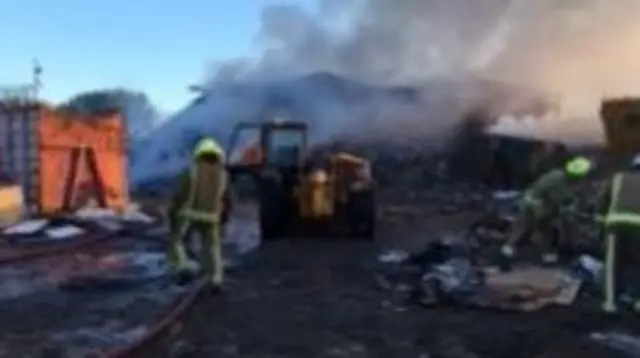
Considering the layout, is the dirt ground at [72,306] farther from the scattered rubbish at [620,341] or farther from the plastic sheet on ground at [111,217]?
the plastic sheet on ground at [111,217]

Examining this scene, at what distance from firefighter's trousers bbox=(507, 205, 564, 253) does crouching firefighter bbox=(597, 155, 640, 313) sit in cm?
376

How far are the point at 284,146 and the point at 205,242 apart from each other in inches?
295

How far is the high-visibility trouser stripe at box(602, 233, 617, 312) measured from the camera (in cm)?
990

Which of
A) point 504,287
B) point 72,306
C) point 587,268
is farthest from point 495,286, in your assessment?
point 72,306

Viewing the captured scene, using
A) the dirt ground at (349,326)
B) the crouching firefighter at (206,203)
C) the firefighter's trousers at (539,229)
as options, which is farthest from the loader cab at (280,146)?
Answer: the crouching firefighter at (206,203)

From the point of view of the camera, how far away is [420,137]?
3759 centimetres

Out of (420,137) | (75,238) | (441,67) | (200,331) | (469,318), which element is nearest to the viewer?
(200,331)

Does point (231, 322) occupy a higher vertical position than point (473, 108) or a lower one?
lower


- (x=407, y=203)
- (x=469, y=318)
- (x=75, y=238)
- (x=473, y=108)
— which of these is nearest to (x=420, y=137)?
(x=473, y=108)

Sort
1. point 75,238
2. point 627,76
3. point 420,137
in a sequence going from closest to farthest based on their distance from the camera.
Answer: point 75,238 < point 627,76 < point 420,137

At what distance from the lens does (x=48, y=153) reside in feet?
69.8

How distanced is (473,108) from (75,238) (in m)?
20.7

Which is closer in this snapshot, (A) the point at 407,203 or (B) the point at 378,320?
(B) the point at 378,320

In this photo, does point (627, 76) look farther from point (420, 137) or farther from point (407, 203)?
point (420, 137)
